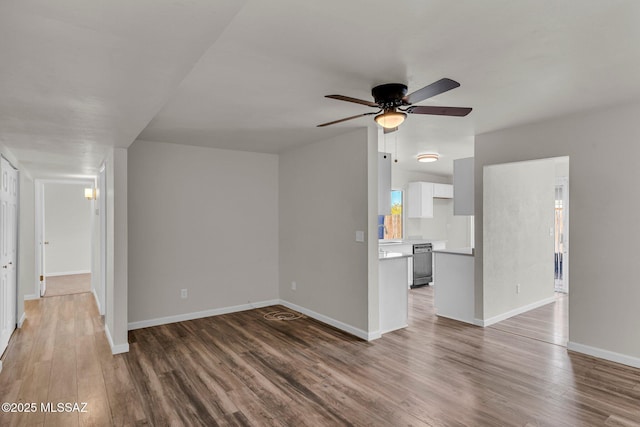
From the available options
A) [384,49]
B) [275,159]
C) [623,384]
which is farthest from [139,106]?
[623,384]

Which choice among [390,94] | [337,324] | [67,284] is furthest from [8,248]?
[390,94]

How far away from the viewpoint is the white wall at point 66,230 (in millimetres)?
8844

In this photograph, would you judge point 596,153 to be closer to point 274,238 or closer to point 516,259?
point 516,259

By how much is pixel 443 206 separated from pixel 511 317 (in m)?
4.05

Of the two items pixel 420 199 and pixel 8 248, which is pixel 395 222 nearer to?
pixel 420 199

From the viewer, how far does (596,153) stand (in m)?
3.50

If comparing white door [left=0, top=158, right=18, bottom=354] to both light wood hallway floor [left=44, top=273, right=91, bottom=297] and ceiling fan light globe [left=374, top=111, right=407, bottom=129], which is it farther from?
ceiling fan light globe [left=374, top=111, right=407, bottom=129]

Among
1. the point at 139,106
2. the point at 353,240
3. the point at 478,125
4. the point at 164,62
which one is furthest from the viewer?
the point at 353,240

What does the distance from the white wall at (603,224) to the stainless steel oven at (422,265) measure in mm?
3372

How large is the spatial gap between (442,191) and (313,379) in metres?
6.08

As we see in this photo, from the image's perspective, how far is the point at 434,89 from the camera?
2.22 m

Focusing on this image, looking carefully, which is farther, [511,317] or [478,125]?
[511,317]

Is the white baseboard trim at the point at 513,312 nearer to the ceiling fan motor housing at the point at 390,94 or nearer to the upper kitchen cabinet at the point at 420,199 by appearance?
the upper kitchen cabinet at the point at 420,199

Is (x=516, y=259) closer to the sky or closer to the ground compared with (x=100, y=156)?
closer to the ground
